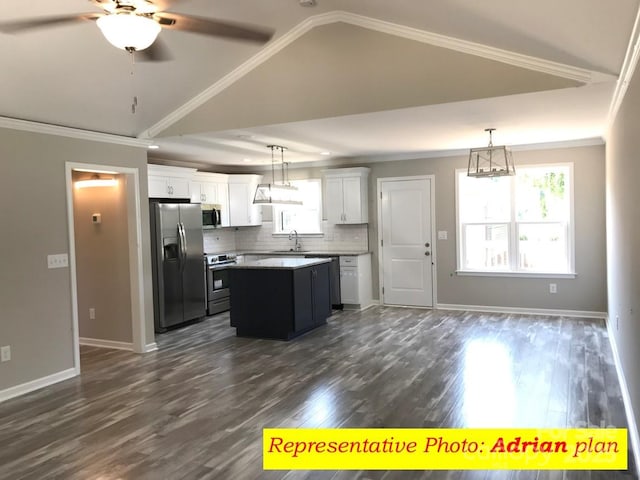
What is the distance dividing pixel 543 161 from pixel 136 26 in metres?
5.91

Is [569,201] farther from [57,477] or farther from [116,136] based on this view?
[57,477]

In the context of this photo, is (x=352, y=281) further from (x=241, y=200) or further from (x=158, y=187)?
(x=158, y=187)

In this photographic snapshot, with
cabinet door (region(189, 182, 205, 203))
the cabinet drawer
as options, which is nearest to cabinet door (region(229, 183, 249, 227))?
cabinet door (region(189, 182, 205, 203))

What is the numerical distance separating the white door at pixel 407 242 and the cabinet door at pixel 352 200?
0.39 metres

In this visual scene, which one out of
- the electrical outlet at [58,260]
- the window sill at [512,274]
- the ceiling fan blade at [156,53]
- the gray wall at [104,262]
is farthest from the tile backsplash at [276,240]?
the ceiling fan blade at [156,53]

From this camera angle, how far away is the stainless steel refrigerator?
638 cm

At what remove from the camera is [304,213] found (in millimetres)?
8586

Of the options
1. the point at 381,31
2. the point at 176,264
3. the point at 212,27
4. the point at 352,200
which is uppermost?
the point at 381,31

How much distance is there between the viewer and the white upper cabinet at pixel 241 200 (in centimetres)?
830

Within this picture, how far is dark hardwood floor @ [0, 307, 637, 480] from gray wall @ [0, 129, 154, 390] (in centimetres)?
33

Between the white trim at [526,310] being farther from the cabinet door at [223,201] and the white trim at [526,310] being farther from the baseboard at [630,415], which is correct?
the cabinet door at [223,201]

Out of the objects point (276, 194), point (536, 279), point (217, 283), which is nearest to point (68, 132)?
point (276, 194)

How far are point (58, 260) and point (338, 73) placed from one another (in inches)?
125

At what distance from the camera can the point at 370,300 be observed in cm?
799
